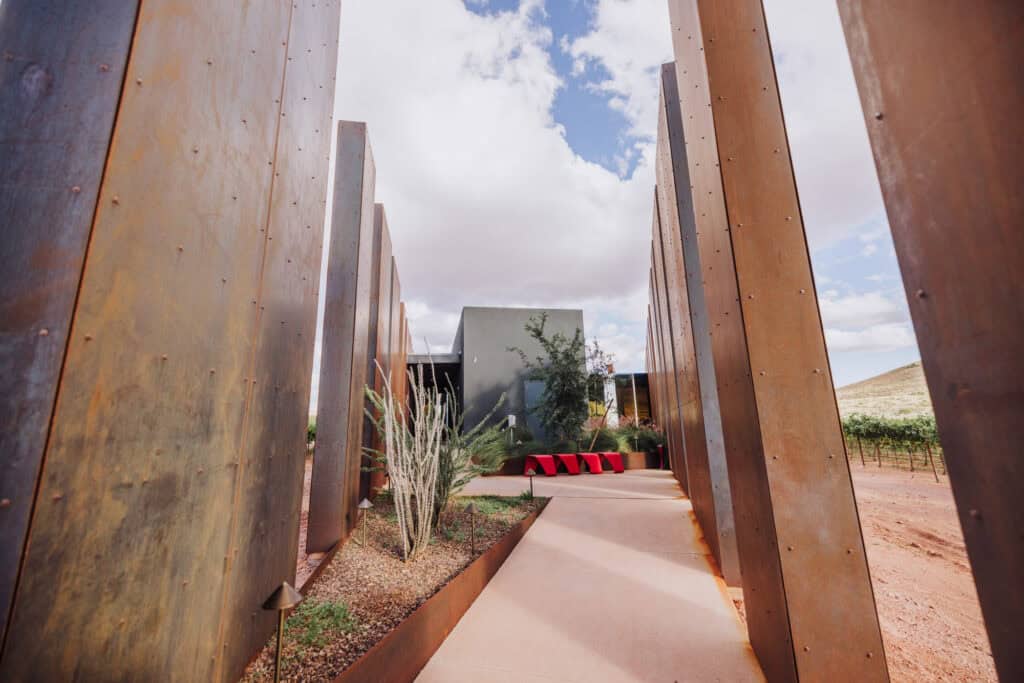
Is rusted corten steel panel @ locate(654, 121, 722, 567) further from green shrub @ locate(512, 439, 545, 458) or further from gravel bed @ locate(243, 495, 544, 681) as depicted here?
green shrub @ locate(512, 439, 545, 458)

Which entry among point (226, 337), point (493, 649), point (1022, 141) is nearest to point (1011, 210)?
point (1022, 141)

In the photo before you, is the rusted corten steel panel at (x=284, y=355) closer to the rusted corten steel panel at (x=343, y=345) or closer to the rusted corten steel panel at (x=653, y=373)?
the rusted corten steel panel at (x=343, y=345)

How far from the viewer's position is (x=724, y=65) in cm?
204

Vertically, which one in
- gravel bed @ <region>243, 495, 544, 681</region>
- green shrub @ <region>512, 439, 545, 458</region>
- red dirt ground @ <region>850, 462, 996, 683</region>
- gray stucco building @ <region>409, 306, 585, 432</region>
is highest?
gray stucco building @ <region>409, 306, 585, 432</region>

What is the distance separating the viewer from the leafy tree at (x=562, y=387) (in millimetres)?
11773

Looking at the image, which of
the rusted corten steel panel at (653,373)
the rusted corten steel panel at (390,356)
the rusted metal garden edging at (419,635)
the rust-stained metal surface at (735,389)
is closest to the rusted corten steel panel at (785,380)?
the rust-stained metal surface at (735,389)

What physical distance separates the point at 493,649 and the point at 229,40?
2.92 metres

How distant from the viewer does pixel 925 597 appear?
3.07 meters

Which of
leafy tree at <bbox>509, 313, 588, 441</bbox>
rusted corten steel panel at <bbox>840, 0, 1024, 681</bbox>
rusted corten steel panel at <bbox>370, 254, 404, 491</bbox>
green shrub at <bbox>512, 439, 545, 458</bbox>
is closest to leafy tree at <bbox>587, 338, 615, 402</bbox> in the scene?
leafy tree at <bbox>509, 313, 588, 441</bbox>

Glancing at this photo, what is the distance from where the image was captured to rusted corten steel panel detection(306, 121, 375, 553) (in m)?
3.64

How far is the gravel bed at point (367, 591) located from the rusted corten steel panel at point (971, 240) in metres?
1.99

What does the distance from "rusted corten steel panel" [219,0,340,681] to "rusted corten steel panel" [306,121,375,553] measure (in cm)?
129

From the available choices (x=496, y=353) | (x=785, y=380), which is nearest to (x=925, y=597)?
(x=785, y=380)

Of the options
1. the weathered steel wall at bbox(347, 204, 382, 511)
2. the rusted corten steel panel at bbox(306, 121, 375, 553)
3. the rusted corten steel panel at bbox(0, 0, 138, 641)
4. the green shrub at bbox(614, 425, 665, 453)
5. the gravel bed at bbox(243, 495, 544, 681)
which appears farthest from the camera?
the green shrub at bbox(614, 425, 665, 453)
